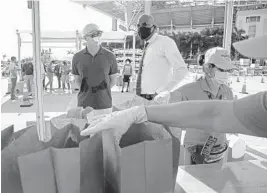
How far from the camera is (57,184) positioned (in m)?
0.64

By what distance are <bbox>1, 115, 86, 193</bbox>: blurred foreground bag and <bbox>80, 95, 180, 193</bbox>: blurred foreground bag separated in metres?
0.09

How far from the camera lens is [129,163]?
26.7 inches

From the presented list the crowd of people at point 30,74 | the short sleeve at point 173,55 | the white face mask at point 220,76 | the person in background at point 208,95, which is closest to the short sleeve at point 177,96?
the person in background at point 208,95

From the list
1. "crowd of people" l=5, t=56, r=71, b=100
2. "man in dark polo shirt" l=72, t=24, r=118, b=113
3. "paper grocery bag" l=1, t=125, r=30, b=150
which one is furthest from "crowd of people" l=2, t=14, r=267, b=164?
"crowd of people" l=5, t=56, r=71, b=100

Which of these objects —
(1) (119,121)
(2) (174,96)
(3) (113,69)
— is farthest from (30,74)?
(1) (119,121)

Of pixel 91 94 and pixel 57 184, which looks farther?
pixel 91 94

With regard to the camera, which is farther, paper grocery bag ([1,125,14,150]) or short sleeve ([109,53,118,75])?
short sleeve ([109,53,118,75])

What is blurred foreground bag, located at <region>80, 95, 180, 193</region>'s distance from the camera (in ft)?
2.23

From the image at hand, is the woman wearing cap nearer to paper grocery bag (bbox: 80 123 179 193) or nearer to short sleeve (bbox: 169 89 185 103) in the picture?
paper grocery bag (bbox: 80 123 179 193)

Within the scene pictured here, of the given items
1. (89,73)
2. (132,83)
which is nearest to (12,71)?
(132,83)

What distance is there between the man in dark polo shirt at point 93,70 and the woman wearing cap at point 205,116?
5.77ft

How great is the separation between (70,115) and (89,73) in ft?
5.60

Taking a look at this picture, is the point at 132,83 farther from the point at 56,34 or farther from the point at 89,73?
the point at 89,73

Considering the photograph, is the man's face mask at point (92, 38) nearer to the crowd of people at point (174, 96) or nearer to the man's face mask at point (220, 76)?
the crowd of people at point (174, 96)
